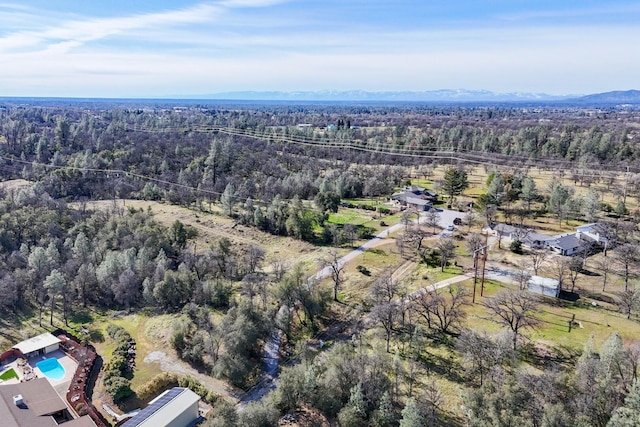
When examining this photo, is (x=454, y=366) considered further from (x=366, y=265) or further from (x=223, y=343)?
(x=366, y=265)

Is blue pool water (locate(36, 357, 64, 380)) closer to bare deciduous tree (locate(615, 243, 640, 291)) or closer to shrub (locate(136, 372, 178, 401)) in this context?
shrub (locate(136, 372, 178, 401))

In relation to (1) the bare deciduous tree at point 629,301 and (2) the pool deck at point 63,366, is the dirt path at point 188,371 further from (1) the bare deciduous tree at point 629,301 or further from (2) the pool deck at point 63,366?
(1) the bare deciduous tree at point 629,301

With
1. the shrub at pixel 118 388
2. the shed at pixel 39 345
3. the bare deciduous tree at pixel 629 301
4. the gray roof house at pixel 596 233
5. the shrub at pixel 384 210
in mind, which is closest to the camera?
the shrub at pixel 118 388

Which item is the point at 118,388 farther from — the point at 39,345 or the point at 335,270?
the point at 335,270

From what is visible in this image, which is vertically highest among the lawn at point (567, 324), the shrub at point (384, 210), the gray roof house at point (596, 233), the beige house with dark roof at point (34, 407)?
the gray roof house at point (596, 233)

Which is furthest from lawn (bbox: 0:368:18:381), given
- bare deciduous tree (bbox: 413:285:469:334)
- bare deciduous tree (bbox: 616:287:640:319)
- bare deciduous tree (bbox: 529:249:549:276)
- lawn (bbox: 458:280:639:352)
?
bare deciduous tree (bbox: 616:287:640:319)

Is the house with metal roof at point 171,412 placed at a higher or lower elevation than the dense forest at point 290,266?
lower

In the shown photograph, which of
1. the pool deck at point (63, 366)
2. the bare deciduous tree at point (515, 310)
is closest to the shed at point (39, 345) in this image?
the pool deck at point (63, 366)
